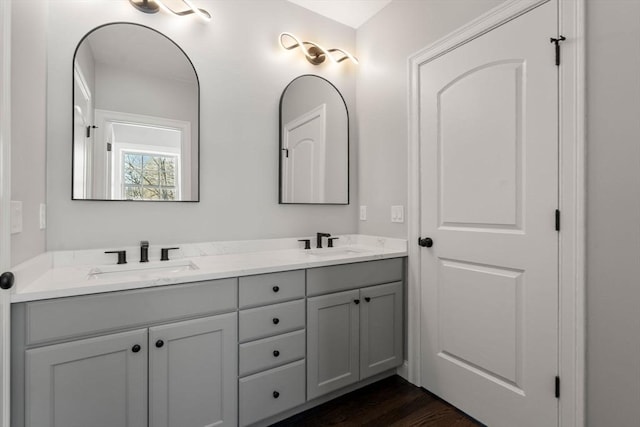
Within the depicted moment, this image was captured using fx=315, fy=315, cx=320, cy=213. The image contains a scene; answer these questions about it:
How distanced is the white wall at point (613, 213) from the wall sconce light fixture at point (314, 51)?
5.23 feet

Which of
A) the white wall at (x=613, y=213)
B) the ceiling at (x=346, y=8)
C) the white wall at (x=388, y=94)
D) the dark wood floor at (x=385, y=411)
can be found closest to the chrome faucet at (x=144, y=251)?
the dark wood floor at (x=385, y=411)

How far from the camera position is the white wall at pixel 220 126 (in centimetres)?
160

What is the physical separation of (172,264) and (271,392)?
0.86 m

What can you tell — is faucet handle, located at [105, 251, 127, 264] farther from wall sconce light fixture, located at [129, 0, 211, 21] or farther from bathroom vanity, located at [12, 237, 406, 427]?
wall sconce light fixture, located at [129, 0, 211, 21]

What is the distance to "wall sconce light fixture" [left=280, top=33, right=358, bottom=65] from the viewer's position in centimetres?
229

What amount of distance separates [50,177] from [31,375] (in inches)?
36.8

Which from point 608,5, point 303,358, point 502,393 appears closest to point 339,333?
point 303,358

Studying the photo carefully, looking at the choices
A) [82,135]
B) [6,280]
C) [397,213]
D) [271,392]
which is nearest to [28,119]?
[82,135]

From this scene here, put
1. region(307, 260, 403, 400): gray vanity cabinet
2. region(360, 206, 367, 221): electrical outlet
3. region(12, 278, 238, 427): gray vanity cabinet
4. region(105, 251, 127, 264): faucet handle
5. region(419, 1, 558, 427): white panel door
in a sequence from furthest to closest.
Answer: region(360, 206, 367, 221): electrical outlet → region(307, 260, 403, 400): gray vanity cabinet → region(105, 251, 127, 264): faucet handle → region(419, 1, 558, 427): white panel door → region(12, 278, 238, 427): gray vanity cabinet

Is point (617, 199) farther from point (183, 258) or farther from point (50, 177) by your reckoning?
point (50, 177)

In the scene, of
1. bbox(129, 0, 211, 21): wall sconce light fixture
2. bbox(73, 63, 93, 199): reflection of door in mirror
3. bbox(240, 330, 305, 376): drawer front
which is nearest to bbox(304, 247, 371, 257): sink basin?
bbox(240, 330, 305, 376): drawer front

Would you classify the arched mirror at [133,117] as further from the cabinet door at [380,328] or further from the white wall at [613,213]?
the white wall at [613,213]

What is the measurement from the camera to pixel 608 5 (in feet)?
4.08

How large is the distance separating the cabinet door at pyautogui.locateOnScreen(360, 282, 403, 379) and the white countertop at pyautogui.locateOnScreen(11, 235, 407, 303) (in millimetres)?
237
